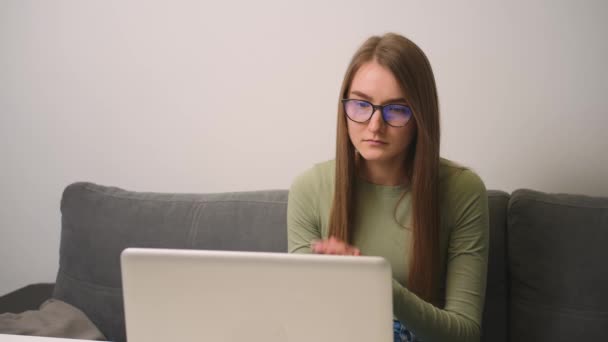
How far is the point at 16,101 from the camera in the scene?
2.18 metres

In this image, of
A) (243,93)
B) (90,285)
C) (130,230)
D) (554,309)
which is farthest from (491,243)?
(90,285)

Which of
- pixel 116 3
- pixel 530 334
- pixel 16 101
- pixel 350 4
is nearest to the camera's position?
pixel 530 334

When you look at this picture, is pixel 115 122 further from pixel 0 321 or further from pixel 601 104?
pixel 601 104

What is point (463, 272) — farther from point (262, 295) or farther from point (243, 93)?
point (243, 93)

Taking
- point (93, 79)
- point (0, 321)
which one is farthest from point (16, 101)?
point (0, 321)

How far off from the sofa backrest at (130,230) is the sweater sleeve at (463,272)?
27 cm

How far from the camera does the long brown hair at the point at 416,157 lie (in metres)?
1.24

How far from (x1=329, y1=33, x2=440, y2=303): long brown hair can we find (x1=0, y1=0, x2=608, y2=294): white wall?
1.44 ft

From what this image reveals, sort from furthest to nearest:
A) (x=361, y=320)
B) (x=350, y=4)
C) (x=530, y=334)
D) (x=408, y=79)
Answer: (x=350, y=4)
(x=530, y=334)
(x=408, y=79)
(x=361, y=320)

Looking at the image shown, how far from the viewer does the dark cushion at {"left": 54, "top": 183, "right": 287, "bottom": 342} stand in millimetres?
1683

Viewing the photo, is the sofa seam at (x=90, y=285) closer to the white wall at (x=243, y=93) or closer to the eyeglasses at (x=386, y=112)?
the white wall at (x=243, y=93)

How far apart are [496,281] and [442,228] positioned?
0.98 feet

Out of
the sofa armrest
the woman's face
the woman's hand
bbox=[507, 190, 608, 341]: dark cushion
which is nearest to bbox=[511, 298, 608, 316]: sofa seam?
bbox=[507, 190, 608, 341]: dark cushion

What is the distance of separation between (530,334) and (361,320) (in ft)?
2.94
